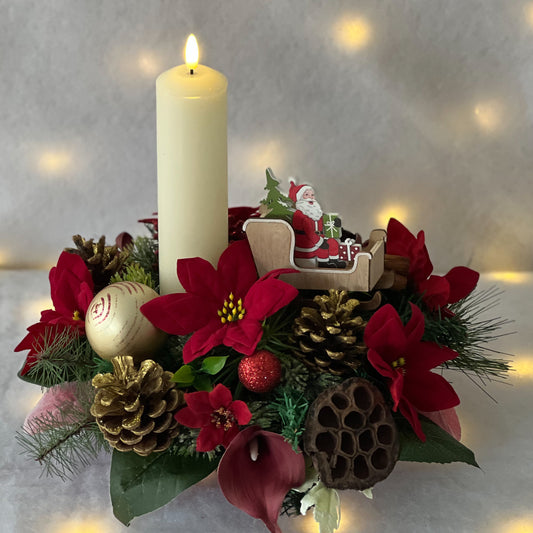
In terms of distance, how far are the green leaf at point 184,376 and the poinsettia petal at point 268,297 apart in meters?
0.07

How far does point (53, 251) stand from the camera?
1.39 m

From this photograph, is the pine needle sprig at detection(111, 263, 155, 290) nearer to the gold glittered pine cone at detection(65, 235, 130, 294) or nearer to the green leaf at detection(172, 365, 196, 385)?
the gold glittered pine cone at detection(65, 235, 130, 294)

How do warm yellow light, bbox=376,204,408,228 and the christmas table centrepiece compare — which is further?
warm yellow light, bbox=376,204,408,228

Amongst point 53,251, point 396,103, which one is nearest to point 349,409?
point 396,103

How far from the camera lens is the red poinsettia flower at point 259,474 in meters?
0.70

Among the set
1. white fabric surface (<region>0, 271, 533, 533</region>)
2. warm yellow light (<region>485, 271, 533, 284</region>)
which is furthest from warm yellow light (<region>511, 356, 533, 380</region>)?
warm yellow light (<region>485, 271, 533, 284</region>)

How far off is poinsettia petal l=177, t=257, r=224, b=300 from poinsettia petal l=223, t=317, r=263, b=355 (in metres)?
0.04

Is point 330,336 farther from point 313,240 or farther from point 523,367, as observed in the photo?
point 523,367

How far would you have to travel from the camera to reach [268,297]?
2.39 ft

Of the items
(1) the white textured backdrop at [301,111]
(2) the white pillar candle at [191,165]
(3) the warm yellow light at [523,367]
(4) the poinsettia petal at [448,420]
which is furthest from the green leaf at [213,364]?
(1) the white textured backdrop at [301,111]

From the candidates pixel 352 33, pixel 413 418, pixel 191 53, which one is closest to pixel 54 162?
pixel 352 33

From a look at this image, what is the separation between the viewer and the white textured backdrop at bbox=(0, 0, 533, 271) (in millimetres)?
1236

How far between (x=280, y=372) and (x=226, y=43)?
2.22ft

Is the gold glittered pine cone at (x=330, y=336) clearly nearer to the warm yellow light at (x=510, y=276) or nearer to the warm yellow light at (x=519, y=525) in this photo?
the warm yellow light at (x=519, y=525)
